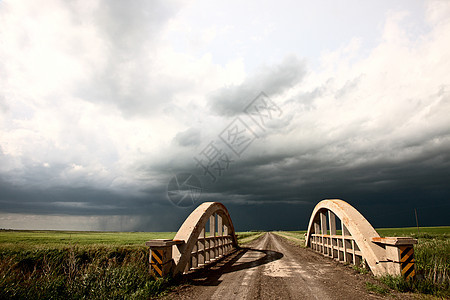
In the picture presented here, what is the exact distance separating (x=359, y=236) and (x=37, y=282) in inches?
433

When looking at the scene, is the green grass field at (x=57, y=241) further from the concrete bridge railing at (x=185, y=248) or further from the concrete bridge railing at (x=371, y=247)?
the concrete bridge railing at (x=371, y=247)

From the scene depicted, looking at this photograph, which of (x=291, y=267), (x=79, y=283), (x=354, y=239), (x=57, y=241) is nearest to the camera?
(x=79, y=283)

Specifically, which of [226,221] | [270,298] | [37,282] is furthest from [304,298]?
[226,221]

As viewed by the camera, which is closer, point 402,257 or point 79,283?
point 79,283

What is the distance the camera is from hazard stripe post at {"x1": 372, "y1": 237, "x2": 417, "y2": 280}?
8.12m

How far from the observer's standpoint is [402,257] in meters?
→ 8.24

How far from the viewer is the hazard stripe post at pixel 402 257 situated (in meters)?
8.12

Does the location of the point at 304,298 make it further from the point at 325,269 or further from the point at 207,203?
the point at 207,203

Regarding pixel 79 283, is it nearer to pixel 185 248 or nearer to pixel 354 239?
pixel 185 248

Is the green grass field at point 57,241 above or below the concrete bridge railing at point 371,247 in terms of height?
below

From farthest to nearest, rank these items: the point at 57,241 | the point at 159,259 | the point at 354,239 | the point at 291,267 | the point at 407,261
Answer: the point at 57,241 < the point at 291,267 < the point at 354,239 < the point at 159,259 < the point at 407,261

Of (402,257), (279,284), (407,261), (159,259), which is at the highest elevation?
(159,259)

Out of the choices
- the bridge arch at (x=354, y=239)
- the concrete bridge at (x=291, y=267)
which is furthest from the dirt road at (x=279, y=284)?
the bridge arch at (x=354, y=239)

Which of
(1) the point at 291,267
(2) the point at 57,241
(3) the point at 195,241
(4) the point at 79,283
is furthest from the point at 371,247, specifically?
(2) the point at 57,241
